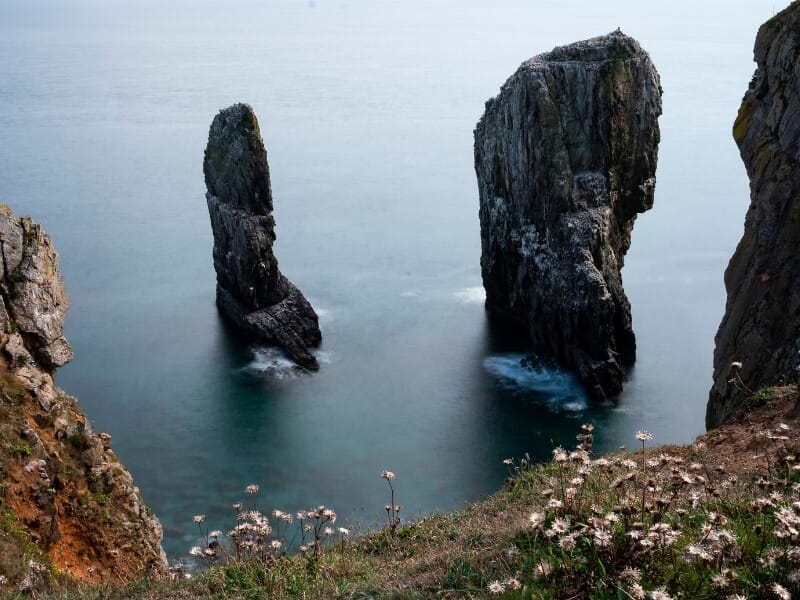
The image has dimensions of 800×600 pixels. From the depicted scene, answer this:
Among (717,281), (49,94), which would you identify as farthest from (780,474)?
(49,94)

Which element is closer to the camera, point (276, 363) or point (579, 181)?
point (276, 363)

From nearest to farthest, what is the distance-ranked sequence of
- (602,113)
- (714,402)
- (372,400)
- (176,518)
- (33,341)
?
1. (33,341)
2. (714,402)
3. (176,518)
4. (372,400)
5. (602,113)

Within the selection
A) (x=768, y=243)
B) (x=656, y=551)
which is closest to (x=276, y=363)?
(x=768, y=243)

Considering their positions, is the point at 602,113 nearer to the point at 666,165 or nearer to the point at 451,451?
the point at 451,451

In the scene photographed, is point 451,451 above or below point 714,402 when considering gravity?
below

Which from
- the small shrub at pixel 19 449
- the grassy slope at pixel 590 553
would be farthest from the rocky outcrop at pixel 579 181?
the grassy slope at pixel 590 553

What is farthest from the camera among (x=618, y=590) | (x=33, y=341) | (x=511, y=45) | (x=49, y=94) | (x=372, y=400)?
(x=511, y=45)

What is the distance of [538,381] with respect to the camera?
5178 centimetres

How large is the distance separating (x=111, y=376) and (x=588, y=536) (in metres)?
45.2

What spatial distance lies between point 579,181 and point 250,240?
20.4m

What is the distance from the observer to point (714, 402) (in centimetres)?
2758

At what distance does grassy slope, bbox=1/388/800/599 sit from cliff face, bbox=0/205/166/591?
6477mm

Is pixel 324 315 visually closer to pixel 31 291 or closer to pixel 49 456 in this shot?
pixel 31 291

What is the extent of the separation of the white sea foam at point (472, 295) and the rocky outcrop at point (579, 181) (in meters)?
5.79
